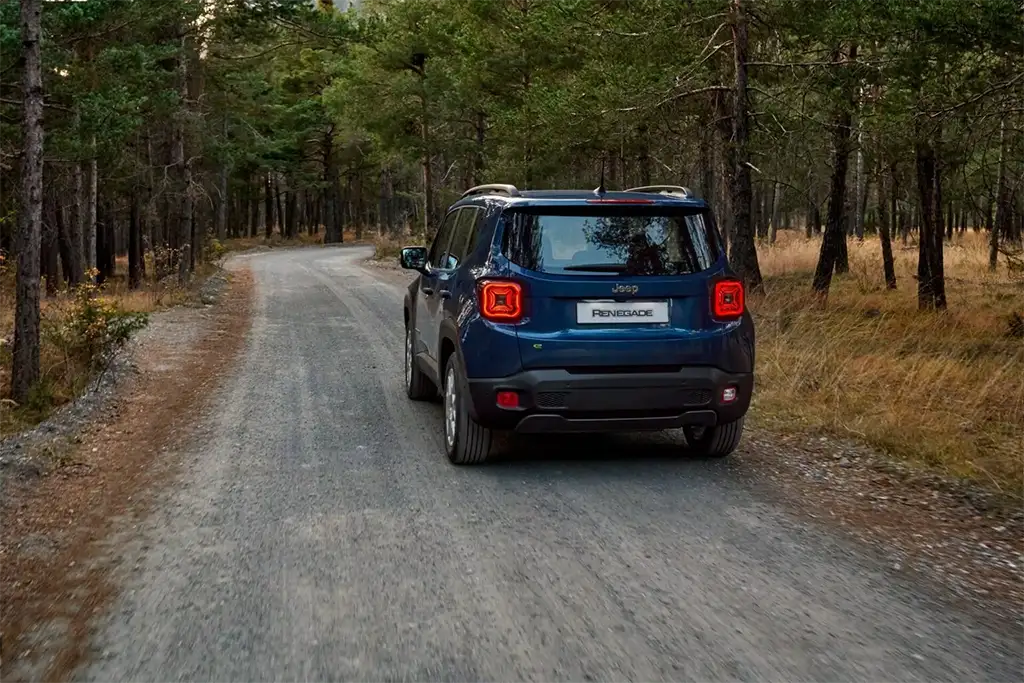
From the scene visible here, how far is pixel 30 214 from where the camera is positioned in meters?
9.82

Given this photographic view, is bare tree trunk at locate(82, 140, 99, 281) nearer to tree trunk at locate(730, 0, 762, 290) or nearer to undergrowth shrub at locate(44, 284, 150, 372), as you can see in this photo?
undergrowth shrub at locate(44, 284, 150, 372)

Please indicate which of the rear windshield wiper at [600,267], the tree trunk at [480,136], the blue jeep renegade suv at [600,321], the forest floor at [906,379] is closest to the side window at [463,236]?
the blue jeep renegade suv at [600,321]

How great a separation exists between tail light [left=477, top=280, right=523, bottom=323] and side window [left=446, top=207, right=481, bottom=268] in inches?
32.4

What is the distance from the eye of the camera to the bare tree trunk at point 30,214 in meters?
9.66

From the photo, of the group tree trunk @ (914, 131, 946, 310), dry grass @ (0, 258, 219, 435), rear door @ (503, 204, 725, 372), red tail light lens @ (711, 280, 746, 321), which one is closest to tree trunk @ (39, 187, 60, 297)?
dry grass @ (0, 258, 219, 435)

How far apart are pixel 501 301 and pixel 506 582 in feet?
6.98

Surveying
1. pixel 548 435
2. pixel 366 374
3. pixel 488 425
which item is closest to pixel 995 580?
pixel 488 425

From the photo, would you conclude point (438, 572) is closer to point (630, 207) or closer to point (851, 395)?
point (630, 207)

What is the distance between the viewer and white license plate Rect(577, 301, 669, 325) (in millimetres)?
5742

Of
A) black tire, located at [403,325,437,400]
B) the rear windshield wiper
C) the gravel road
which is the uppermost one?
the rear windshield wiper

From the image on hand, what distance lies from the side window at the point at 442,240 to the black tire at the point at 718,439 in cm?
261

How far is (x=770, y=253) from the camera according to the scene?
30.8 meters

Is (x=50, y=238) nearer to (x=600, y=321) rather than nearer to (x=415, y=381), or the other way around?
(x=415, y=381)

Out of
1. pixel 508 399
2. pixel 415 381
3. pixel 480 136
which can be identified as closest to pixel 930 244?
pixel 415 381
